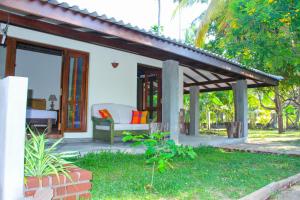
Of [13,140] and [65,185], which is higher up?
[13,140]

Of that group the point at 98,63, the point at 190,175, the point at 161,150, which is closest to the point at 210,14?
the point at 98,63

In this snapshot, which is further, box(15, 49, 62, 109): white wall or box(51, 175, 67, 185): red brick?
box(15, 49, 62, 109): white wall

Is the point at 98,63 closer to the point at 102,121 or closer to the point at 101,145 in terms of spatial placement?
the point at 102,121

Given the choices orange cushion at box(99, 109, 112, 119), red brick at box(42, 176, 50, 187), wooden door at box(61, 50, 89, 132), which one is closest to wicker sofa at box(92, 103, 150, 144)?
orange cushion at box(99, 109, 112, 119)

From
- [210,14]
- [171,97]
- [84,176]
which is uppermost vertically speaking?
[210,14]

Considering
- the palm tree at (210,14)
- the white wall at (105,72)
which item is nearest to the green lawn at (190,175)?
the white wall at (105,72)

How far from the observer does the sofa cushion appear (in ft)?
25.1

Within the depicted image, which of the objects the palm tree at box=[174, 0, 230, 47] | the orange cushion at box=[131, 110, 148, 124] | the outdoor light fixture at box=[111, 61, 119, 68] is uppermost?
the palm tree at box=[174, 0, 230, 47]

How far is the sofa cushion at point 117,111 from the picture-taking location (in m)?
7.66

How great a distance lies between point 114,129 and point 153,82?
3898 millimetres

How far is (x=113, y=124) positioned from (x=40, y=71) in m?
6.97

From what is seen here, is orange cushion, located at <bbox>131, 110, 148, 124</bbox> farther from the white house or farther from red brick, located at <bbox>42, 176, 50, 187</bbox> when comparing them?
red brick, located at <bbox>42, 176, 50, 187</bbox>

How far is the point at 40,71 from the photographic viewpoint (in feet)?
39.9

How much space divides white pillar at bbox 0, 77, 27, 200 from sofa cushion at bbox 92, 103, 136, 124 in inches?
196
